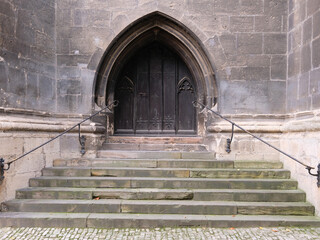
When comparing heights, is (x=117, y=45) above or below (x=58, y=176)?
above

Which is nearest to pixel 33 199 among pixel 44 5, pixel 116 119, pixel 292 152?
pixel 116 119

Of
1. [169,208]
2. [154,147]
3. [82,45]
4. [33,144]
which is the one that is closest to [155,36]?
[82,45]

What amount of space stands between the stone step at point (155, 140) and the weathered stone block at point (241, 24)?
7.94ft

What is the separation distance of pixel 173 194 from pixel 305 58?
328 centimetres

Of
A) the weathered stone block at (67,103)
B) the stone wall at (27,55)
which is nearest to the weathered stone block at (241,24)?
the weathered stone block at (67,103)

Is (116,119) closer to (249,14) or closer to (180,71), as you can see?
(180,71)

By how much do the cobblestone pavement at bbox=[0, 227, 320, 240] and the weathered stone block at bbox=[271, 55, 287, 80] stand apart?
9.31ft

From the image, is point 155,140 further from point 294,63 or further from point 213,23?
point 294,63

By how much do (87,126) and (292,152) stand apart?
3937 mm

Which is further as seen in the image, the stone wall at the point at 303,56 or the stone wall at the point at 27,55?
the stone wall at the point at 27,55

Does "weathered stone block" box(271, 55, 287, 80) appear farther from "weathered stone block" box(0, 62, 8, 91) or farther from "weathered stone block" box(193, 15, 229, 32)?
"weathered stone block" box(0, 62, 8, 91)

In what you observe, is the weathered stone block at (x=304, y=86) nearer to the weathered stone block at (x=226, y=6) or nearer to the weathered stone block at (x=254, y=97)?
the weathered stone block at (x=254, y=97)

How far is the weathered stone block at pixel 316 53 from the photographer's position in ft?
13.4

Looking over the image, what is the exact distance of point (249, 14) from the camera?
508cm
